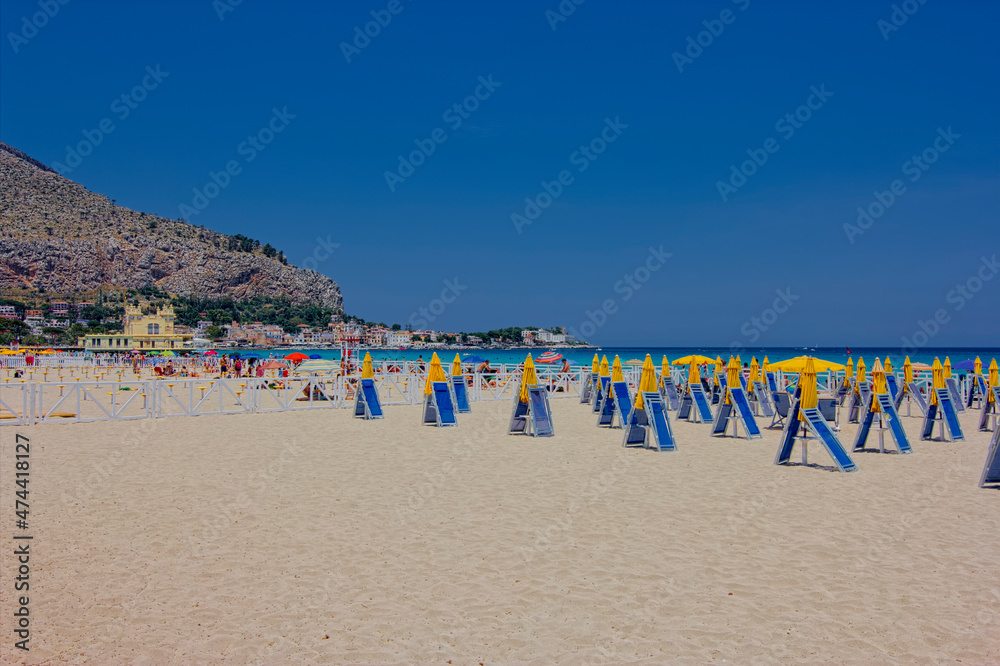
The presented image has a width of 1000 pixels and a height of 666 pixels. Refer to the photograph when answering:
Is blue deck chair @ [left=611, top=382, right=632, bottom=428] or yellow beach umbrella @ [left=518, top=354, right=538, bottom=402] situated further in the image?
blue deck chair @ [left=611, top=382, right=632, bottom=428]

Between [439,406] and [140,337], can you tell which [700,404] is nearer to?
[439,406]

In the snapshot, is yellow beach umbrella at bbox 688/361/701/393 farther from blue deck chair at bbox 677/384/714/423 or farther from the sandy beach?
the sandy beach

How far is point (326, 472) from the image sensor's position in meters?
8.91

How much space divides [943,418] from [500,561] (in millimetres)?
12165

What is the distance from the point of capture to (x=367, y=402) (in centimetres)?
1563

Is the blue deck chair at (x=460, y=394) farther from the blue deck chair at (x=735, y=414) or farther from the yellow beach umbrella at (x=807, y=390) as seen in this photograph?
the yellow beach umbrella at (x=807, y=390)

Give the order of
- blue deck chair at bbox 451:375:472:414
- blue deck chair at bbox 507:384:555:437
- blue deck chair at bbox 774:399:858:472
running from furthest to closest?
1. blue deck chair at bbox 451:375:472:414
2. blue deck chair at bbox 507:384:555:437
3. blue deck chair at bbox 774:399:858:472

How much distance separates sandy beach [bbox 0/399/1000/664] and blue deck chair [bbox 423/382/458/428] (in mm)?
4344

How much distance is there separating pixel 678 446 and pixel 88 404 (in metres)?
17.4

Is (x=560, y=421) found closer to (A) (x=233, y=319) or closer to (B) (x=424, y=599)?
(B) (x=424, y=599)

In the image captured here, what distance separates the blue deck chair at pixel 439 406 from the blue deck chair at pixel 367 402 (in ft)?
5.28

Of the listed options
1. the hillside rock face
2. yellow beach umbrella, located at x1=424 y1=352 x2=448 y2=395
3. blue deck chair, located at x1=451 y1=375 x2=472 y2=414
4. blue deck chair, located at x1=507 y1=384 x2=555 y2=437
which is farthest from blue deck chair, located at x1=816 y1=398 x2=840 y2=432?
the hillside rock face

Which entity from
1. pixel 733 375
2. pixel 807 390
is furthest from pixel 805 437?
pixel 733 375

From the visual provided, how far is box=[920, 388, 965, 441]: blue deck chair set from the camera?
516 inches
